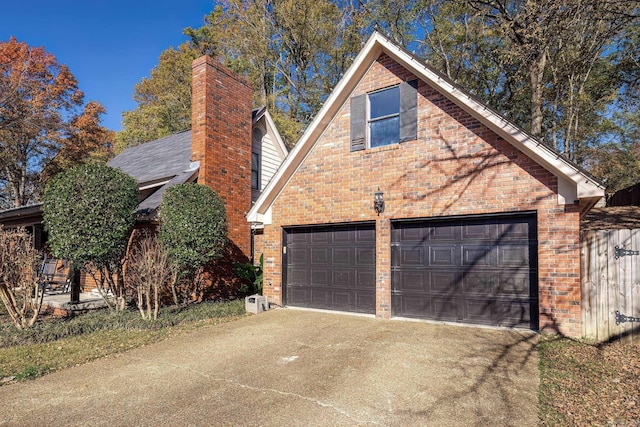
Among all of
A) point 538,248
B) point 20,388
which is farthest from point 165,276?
point 538,248

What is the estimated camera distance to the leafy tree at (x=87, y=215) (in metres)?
7.40

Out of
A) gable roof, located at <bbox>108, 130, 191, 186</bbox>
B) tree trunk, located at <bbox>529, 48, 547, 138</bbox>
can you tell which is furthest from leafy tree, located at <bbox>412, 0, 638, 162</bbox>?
gable roof, located at <bbox>108, 130, 191, 186</bbox>

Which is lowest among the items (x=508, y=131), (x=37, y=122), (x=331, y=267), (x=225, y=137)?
(x=331, y=267)

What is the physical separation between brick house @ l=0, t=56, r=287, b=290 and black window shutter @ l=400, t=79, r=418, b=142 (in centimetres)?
577

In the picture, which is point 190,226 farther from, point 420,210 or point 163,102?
point 163,102

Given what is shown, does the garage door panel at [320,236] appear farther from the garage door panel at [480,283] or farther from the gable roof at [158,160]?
the gable roof at [158,160]

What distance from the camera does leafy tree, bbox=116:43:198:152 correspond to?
23234 millimetres

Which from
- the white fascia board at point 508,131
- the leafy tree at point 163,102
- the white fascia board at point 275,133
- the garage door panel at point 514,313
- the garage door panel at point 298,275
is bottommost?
the garage door panel at point 514,313

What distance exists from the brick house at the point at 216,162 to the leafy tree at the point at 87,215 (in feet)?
4.67

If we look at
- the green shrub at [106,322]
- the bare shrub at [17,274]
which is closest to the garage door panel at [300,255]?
the green shrub at [106,322]

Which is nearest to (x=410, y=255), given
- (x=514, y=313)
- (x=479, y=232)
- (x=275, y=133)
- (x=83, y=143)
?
(x=479, y=232)

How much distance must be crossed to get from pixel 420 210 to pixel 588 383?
4087 mm

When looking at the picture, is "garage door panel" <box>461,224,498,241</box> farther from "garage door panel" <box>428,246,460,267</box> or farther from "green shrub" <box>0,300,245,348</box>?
"green shrub" <box>0,300,245,348</box>

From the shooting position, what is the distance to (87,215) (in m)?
7.44
